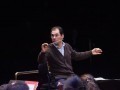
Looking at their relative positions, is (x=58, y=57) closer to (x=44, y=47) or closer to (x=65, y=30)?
(x=44, y=47)

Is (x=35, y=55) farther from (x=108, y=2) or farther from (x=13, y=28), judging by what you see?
(x=108, y=2)

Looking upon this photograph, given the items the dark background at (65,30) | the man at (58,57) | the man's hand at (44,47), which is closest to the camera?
the man's hand at (44,47)

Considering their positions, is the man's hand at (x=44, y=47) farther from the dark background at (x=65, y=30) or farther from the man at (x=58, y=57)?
the dark background at (x=65, y=30)

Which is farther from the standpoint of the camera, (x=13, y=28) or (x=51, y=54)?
(x=13, y=28)

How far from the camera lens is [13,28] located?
6.71 metres

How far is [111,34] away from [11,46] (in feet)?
5.82

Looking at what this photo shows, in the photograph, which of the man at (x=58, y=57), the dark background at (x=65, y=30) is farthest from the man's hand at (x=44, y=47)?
the dark background at (x=65, y=30)

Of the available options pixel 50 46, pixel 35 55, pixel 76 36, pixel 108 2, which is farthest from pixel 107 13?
pixel 50 46

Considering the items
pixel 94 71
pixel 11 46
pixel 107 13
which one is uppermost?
pixel 107 13

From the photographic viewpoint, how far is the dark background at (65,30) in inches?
261

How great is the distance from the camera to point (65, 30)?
21.9 ft

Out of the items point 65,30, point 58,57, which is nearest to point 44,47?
point 58,57

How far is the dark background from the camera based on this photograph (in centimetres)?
663

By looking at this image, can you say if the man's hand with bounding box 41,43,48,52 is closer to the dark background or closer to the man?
the man
